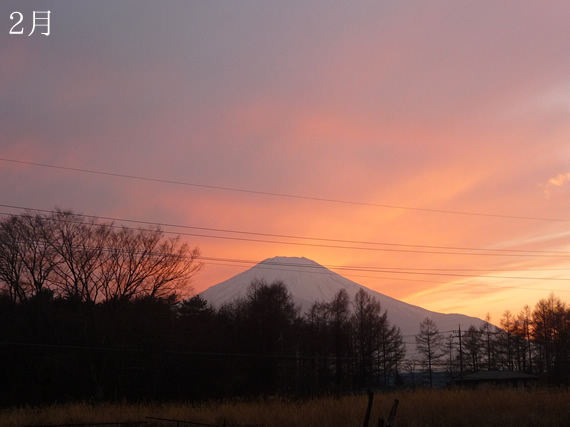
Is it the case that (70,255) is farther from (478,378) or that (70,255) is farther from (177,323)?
(478,378)

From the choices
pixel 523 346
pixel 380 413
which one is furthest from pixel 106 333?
pixel 523 346

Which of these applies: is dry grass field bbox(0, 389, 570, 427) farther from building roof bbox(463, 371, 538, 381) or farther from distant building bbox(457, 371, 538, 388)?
building roof bbox(463, 371, 538, 381)

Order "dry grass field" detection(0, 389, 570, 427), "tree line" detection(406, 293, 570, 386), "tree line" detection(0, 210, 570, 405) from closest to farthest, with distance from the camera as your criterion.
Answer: "dry grass field" detection(0, 389, 570, 427) → "tree line" detection(0, 210, 570, 405) → "tree line" detection(406, 293, 570, 386)

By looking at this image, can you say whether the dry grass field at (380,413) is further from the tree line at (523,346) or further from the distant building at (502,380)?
the tree line at (523,346)

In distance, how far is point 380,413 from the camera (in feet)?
72.8

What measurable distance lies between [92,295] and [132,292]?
11.0 feet

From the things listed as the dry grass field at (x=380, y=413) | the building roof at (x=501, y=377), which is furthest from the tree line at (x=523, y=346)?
the dry grass field at (x=380, y=413)

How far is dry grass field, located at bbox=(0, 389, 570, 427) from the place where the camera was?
66.6ft

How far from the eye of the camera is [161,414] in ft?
83.7

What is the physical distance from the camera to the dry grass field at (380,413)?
66.6 ft

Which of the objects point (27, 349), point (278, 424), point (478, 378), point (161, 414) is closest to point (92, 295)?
point (27, 349)

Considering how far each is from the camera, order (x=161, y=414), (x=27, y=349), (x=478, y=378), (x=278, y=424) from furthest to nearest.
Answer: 1. (x=478, y=378)
2. (x=27, y=349)
3. (x=161, y=414)
4. (x=278, y=424)

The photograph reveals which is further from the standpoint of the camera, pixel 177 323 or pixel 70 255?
pixel 177 323

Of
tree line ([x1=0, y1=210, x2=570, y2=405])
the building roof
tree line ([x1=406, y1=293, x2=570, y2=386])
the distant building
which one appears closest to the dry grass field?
tree line ([x1=0, y1=210, x2=570, y2=405])
